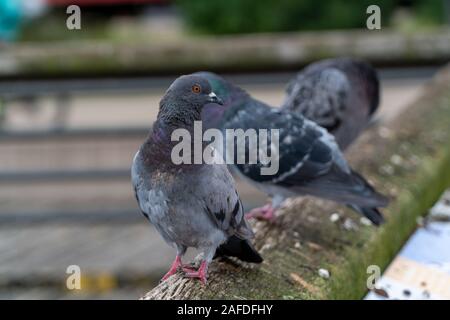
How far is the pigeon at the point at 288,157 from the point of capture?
11.2 feet

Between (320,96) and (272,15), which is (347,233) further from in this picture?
(272,15)

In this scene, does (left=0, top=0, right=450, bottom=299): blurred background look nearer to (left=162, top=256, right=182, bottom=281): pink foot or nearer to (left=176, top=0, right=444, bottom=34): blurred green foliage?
(left=176, top=0, right=444, bottom=34): blurred green foliage

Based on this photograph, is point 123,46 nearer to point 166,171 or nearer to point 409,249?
point 409,249

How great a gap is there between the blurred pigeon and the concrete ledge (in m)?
3.28

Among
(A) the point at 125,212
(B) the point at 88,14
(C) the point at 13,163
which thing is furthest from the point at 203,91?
(B) the point at 88,14

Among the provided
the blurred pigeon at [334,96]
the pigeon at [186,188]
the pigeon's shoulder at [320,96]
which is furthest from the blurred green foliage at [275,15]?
the pigeon at [186,188]

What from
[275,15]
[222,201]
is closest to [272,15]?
[275,15]

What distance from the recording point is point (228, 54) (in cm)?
771

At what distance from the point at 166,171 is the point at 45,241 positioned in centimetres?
491

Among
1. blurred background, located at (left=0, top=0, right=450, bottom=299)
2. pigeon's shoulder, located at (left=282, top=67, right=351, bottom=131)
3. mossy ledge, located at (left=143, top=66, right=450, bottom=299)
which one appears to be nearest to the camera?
mossy ledge, located at (left=143, top=66, right=450, bottom=299)

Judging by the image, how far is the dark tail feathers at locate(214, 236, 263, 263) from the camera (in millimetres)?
2711

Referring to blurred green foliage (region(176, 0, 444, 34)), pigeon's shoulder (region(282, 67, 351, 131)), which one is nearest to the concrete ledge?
pigeon's shoulder (region(282, 67, 351, 131))

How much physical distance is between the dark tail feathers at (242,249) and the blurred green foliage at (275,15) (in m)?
9.69

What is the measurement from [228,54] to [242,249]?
203 inches
